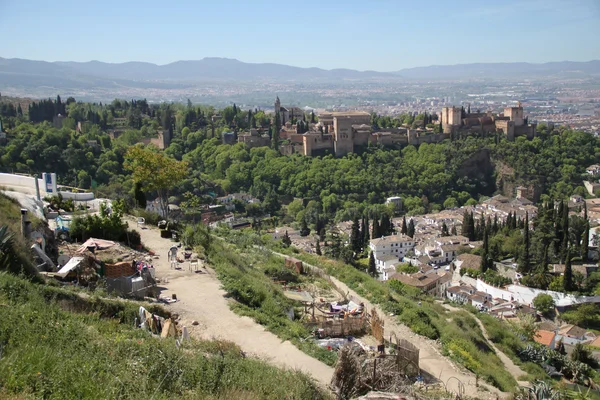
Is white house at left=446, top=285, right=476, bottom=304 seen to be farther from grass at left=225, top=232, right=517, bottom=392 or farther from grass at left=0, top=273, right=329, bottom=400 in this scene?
grass at left=0, top=273, right=329, bottom=400

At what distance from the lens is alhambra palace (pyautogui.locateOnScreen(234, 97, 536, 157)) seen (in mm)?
45125

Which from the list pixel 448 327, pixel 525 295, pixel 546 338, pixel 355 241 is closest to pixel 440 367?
pixel 448 327

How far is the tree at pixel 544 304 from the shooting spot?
18031 millimetres

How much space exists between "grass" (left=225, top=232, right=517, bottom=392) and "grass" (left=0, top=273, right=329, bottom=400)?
3627 mm

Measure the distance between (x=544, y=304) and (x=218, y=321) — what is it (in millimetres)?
14087

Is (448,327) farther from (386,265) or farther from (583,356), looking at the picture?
(386,265)

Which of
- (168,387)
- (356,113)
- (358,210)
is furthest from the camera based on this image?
(356,113)

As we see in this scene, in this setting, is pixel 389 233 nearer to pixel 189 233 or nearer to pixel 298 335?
pixel 189 233

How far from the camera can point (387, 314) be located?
9.28 metres

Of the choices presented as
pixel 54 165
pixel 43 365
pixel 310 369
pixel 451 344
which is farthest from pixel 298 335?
pixel 54 165

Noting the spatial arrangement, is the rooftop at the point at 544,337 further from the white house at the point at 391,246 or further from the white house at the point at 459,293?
the white house at the point at 391,246

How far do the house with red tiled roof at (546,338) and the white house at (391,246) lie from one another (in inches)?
450

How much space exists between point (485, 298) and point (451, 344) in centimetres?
1197

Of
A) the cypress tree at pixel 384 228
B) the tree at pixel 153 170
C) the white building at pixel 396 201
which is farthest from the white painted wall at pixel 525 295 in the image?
the white building at pixel 396 201
